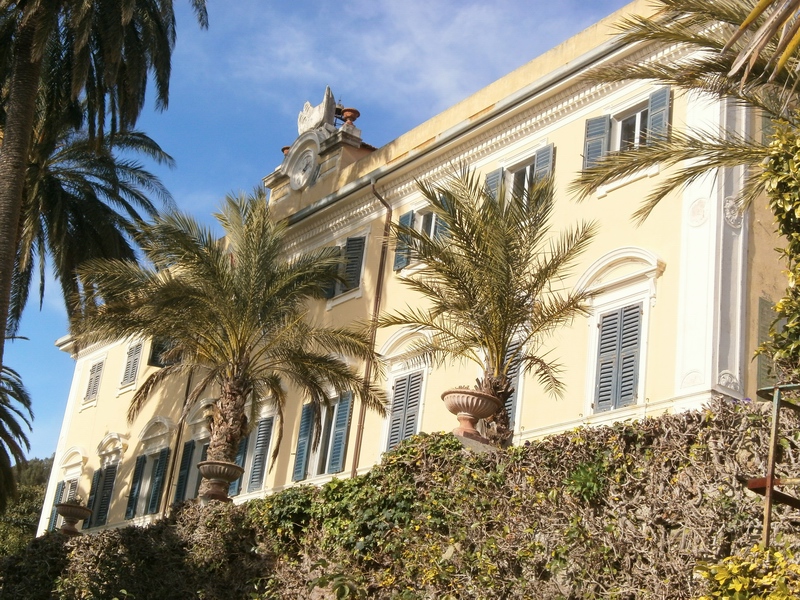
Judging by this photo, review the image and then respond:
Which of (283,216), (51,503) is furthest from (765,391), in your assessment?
(51,503)

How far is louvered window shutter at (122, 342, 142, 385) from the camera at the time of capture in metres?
31.6

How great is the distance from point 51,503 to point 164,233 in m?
16.0

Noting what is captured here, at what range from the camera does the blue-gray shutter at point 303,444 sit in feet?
74.4

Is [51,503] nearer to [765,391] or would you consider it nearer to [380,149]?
[380,149]

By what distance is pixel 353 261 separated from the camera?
23734mm

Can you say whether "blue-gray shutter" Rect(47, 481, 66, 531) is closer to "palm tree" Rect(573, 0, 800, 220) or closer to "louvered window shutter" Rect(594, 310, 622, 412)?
"louvered window shutter" Rect(594, 310, 622, 412)

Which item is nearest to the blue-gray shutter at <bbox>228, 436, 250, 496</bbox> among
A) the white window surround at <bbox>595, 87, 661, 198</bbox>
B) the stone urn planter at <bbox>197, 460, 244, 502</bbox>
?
the stone urn planter at <bbox>197, 460, 244, 502</bbox>

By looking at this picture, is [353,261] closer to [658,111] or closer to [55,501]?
[658,111]

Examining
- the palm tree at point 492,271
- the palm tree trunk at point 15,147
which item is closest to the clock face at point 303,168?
the palm tree trunk at point 15,147

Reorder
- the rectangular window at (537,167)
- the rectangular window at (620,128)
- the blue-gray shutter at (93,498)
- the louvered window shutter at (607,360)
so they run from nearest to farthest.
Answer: the louvered window shutter at (607,360) < the rectangular window at (620,128) < the rectangular window at (537,167) < the blue-gray shutter at (93,498)

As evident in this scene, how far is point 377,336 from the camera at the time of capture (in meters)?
22.3

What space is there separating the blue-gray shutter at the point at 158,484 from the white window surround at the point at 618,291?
13.2 meters

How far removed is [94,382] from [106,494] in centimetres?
456

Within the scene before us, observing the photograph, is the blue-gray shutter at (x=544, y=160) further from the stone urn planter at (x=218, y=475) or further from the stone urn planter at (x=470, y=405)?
the stone urn planter at (x=218, y=475)
